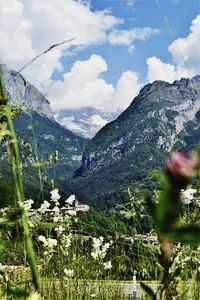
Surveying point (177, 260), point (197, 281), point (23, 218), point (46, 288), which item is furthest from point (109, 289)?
point (23, 218)

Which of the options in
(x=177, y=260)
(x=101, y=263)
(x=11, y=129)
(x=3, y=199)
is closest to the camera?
(x=3, y=199)

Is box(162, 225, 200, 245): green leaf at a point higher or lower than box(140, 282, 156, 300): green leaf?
higher

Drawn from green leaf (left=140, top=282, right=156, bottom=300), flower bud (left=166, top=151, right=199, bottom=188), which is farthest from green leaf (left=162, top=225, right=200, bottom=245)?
green leaf (left=140, top=282, right=156, bottom=300)

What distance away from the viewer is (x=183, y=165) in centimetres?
49

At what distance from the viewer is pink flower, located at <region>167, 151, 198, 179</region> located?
1.60 feet

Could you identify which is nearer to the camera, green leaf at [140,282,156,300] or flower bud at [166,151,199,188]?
flower bud at [166,151,199,188]

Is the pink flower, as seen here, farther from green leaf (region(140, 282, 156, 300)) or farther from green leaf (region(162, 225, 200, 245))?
green leaf (region(140, 282, 156, 300))

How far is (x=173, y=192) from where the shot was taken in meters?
0.50

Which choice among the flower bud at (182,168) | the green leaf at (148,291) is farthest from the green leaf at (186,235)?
the green leaf at (148,291)

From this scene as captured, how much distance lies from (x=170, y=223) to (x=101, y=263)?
4.56m

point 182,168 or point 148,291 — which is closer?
point 182,168

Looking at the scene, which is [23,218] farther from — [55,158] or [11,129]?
[55,158]

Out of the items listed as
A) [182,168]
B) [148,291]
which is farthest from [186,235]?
[148,291]

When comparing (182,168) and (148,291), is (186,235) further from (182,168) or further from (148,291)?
(148,291)
